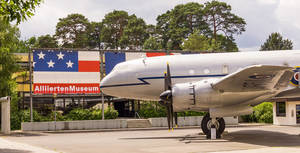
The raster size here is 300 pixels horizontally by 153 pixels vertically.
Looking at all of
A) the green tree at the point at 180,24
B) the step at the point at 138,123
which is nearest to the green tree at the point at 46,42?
the green tree at the point at 180,24

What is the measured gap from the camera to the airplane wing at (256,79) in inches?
649

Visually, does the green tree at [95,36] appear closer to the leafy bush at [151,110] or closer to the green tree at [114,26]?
the green tree at [114,26]

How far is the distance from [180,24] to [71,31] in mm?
24523

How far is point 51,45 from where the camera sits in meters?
76.4

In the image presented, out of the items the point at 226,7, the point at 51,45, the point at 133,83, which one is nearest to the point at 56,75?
the point at 133,83

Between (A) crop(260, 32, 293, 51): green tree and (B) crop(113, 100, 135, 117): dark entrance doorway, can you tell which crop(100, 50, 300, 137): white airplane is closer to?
(B) crop(113, 100, 135, 117): dark entrance doorway

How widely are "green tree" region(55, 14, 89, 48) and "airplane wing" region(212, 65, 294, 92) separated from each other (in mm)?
62567

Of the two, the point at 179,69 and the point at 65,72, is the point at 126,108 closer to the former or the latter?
the point at 65,72

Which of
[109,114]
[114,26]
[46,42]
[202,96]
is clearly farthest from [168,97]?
[114,26]

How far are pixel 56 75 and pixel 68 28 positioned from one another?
44941 millimetres

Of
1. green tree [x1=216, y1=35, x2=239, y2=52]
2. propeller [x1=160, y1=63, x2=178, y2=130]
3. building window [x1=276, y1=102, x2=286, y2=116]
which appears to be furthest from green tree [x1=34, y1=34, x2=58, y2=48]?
propeller [x1=160, y1=63, x2=178, y2=130]

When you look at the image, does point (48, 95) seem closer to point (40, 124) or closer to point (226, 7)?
point (40, 124)

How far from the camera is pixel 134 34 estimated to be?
250ft

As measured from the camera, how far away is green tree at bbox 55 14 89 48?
252 ft
